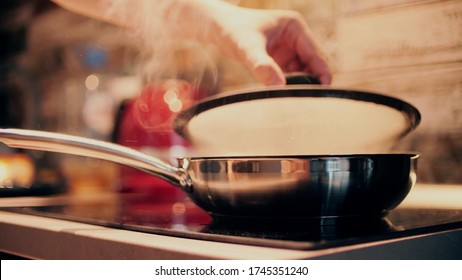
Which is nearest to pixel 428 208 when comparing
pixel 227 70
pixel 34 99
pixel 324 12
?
pixel 324 12

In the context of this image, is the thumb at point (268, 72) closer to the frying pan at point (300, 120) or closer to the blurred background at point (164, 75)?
the frying pan at point (300, 120)

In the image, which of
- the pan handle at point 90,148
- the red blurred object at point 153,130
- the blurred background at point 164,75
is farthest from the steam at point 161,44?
the pan handle at point 90,148

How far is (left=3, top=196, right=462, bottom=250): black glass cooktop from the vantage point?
1.18 ft

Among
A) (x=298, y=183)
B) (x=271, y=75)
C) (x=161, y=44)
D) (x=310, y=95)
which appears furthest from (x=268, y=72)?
(x=161, y=44)

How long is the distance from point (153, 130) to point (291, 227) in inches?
24.0

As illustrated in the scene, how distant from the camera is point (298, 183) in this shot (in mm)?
408

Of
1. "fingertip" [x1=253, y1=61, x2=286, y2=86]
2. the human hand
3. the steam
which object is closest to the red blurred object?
the steam

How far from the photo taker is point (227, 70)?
3.78ft

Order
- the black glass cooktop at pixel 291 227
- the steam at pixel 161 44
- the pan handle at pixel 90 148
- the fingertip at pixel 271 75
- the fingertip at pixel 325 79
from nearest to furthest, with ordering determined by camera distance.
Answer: the black glass cooktop at pixel 291 227 → the pan handle at pixel 90 148 → the fingertip at pixel 271 75 → the fingertip at pixel 325 79 → the steam at pixel 161 44

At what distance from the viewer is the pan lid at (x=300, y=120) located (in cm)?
51

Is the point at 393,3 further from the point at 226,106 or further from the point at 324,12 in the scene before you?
the point at 226,106

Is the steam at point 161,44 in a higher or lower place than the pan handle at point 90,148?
higher

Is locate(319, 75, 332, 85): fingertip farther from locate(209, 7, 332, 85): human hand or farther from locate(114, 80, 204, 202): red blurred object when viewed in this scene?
locate(114, 80, 204, 202): red blurred object
